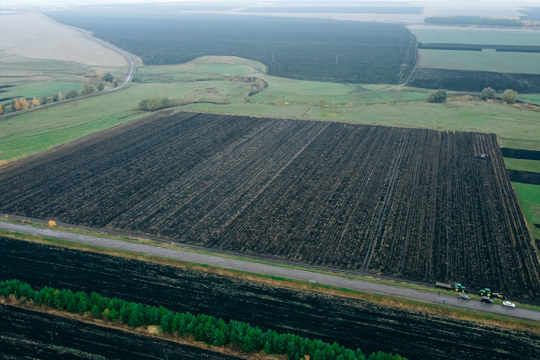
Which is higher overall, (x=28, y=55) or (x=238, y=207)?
(x=28, y=55)

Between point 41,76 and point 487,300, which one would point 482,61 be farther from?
point 41,76

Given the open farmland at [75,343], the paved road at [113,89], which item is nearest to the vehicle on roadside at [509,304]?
the open farmland at [75,343]

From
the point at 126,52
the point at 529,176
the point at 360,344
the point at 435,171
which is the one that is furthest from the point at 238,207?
the point at 126,52

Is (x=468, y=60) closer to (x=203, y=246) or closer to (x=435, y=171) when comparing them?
(x=435, y=171)

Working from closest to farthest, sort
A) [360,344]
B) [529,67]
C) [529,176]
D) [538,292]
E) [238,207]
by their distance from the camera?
1. [360,344]
2. [538,292]
3. [238,207]
4. [529,176]
5. [529,67]

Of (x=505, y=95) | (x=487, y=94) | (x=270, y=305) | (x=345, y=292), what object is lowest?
(x=270, y=305)

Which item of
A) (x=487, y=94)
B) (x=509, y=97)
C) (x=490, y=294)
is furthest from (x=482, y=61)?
(x=490, y=294)
